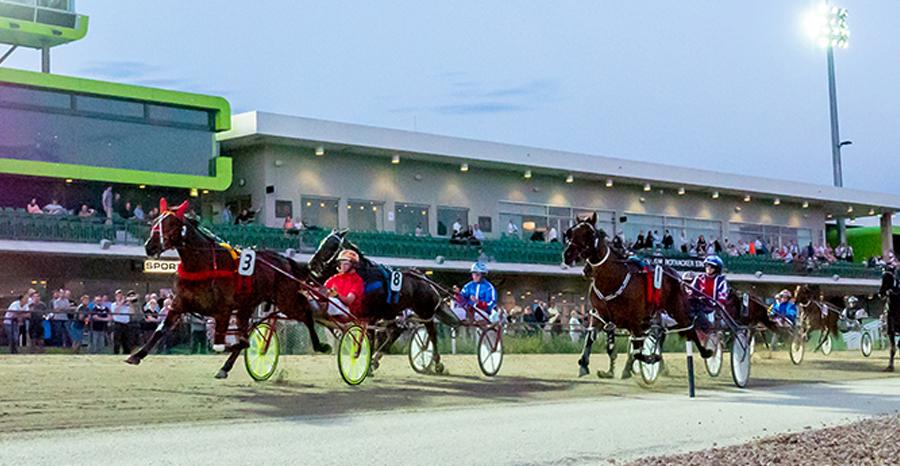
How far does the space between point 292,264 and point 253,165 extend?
27.6 metres

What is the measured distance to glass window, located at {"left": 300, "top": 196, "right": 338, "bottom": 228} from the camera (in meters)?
46.1

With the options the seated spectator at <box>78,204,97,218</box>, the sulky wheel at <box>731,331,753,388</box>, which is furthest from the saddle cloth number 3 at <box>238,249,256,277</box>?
the seated spectator at <box>78,204,97,218</box>

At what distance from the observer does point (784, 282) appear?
203 ft

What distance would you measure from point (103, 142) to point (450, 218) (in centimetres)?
1749

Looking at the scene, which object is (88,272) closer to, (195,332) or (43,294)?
(43,294)

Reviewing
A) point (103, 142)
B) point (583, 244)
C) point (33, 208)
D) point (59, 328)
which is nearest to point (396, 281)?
point (583, 244)

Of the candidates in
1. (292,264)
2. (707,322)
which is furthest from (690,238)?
(292,264)

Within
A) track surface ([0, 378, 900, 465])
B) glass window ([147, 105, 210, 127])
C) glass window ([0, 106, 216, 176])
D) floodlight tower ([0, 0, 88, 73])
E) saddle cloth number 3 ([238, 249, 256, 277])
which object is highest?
floodlight tower ([0, 0, 88, 73])

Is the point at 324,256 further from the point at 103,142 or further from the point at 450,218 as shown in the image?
the point at 450,218

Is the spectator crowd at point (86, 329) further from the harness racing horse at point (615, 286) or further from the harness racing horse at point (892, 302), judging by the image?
the harness racing horse at point (892, 302)

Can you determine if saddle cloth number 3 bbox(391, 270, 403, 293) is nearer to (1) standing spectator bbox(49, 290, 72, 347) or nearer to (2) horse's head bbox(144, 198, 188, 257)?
(2) horse's head bbox(144, 198, 188, 257)

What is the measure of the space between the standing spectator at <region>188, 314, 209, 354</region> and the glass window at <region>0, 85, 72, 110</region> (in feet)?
43.6

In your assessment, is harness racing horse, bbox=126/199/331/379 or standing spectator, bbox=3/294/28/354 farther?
standing spectator, bbox=3/294/28/354

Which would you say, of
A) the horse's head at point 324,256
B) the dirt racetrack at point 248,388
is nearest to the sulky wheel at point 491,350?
the dirt racetrack at point 248,388
